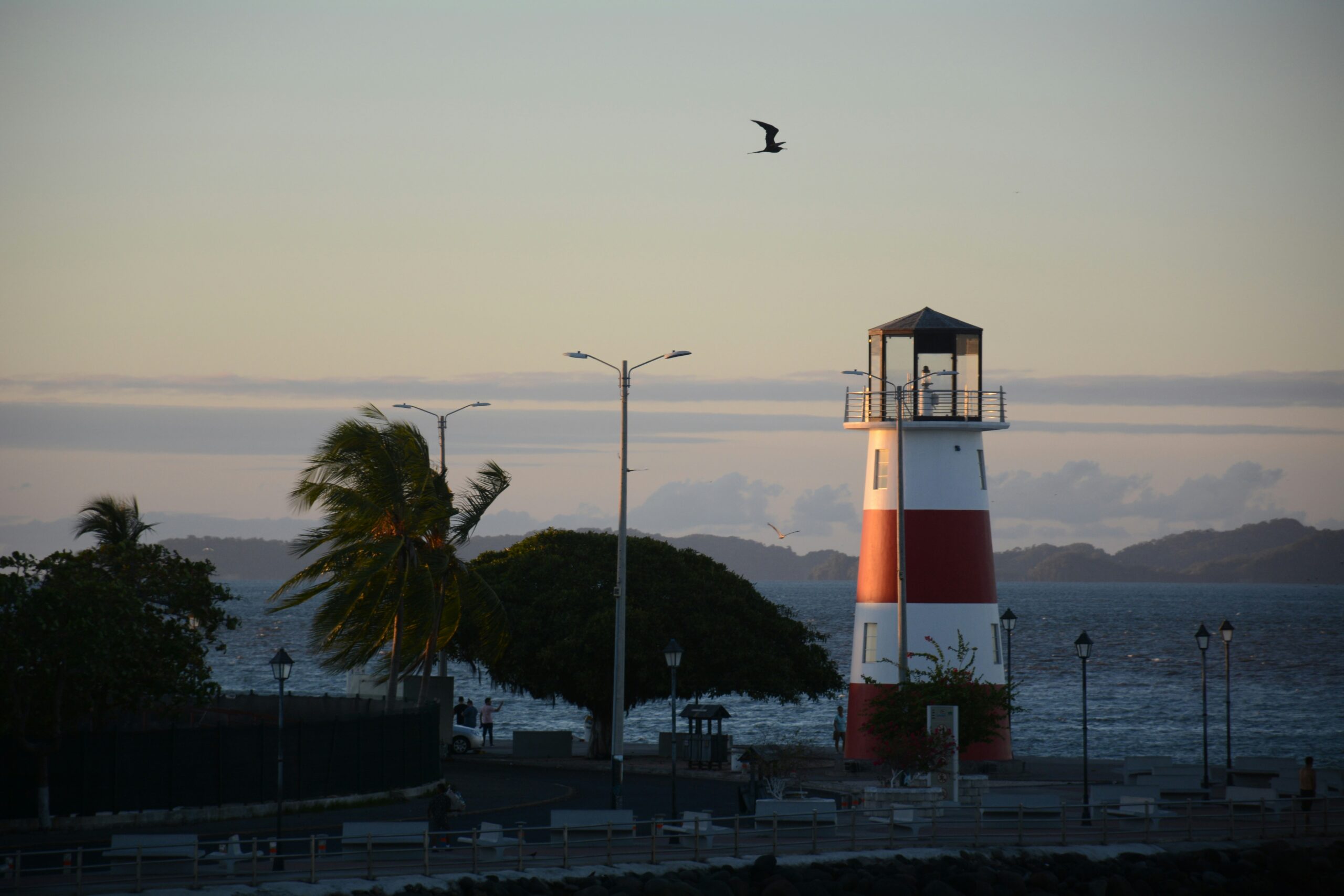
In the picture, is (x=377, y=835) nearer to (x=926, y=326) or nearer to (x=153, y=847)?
(x=153, y=847)

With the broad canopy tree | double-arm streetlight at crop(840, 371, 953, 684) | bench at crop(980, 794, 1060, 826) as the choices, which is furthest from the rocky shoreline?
the broad canopy tree

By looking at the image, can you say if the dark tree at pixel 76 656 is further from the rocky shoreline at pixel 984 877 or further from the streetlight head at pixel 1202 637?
the streetlight head at pixel 1202 637

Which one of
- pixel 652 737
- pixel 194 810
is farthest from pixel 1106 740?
pixel 194 810

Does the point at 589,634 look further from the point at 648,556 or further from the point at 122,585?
the point at 122,585

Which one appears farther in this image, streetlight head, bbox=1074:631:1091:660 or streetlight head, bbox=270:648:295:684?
streetlight head, bbox=1074:631:1091:660

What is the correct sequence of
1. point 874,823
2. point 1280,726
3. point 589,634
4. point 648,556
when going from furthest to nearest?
point 1280,726
point 648,556
point 589,634
point 874,823

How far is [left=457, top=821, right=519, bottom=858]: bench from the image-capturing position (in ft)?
83.4

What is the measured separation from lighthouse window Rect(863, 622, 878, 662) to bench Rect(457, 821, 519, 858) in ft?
53.2

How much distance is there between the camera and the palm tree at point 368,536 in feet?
125

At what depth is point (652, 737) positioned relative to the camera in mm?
75938

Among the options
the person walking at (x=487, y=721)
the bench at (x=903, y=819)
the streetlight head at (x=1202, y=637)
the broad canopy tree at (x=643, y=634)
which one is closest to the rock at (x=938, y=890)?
the bench at (x=903, y=819)

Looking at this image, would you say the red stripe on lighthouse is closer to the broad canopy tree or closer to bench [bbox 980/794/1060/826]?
the broad canopy tree

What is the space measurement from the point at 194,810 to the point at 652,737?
1766 inches

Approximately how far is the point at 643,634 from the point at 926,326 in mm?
12414
